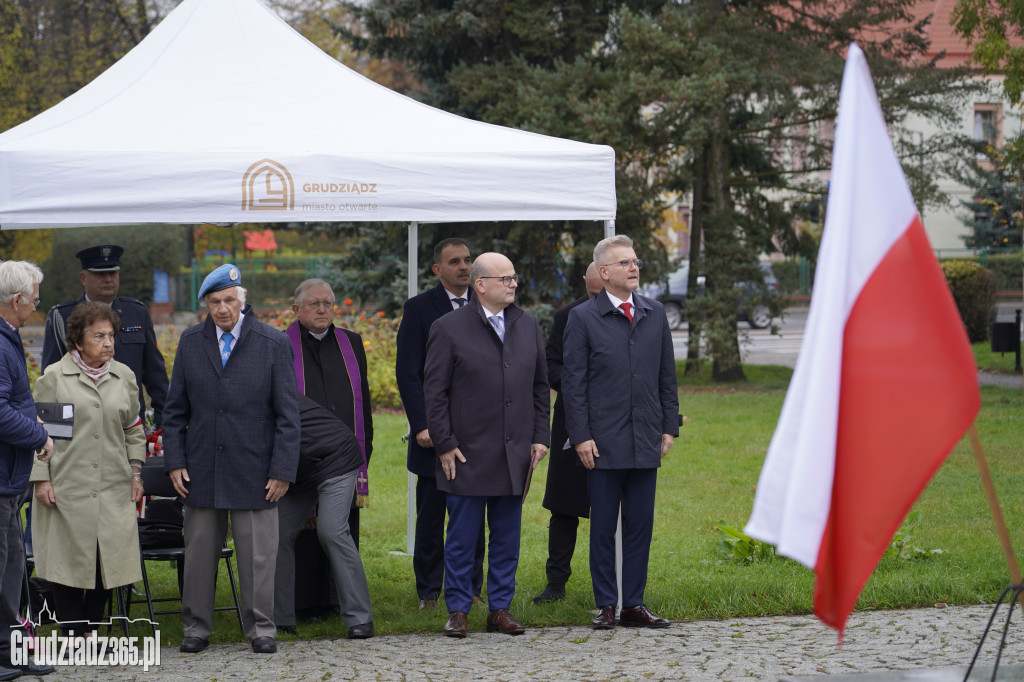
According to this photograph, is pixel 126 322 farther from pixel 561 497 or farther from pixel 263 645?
pixel 561 497

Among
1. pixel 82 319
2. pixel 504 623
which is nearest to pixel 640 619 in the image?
pixel 504 623

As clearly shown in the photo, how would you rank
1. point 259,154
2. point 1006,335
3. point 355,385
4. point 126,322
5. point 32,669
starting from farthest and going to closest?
point 1006,335 → point 126,322 → point 355,385 → point 259,154 → point 32,669

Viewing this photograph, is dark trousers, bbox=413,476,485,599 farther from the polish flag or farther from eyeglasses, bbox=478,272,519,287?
the polish flag

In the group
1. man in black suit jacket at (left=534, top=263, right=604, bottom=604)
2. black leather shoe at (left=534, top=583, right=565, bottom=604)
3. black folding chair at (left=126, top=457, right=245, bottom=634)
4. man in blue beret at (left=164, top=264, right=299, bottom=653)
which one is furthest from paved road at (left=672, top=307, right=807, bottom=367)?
man in blue beret at (left=164, top=264, right=299, bottom=653)

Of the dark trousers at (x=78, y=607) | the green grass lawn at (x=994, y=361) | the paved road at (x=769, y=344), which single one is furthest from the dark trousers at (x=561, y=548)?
the green grass lawn at (x=994, y=361)

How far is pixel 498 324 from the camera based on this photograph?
20.4ft

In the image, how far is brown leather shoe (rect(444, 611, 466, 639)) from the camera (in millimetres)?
6059

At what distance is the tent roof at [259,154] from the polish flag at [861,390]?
3191 mm

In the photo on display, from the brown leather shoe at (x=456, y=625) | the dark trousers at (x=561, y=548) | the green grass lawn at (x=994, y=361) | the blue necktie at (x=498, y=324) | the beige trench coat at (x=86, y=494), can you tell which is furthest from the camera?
the green grass lawn at (x=994, y=361)

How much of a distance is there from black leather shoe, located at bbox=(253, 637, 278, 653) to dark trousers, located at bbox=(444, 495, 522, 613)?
3.09 ft

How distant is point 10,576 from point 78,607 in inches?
18.5

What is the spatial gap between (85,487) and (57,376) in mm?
566

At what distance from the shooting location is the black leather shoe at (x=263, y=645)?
5781 mm

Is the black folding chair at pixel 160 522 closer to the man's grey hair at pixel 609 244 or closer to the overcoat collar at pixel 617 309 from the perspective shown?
the overcoat collar at pixel 617 309
